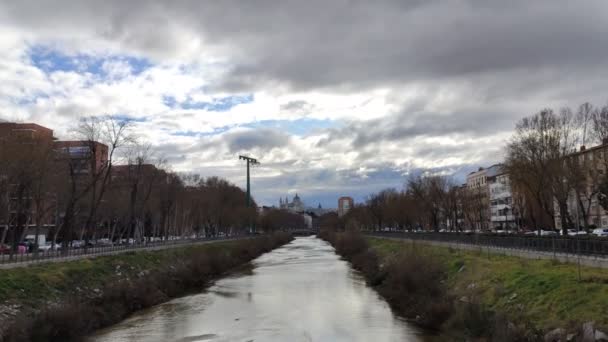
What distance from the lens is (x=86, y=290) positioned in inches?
1417

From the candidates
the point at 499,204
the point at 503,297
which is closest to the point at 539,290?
the point at 503,297

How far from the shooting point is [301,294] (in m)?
45.1

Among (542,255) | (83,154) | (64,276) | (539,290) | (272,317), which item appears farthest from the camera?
(83,154)

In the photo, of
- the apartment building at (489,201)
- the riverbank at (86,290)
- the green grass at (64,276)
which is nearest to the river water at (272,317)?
the riverbank at (86,290)

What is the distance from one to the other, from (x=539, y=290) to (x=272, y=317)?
1604 centimetres

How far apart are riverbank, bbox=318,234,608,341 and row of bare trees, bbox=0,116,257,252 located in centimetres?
3059

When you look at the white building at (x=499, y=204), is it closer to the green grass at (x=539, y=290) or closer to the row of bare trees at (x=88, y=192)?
the row of bare trees at (x=88, y=192)

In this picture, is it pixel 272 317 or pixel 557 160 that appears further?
pixel 557 160

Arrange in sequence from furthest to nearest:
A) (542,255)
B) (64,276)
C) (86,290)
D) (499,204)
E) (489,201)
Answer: (489,201) < (499,204) < (86,290) < (64,276) < (542,255)

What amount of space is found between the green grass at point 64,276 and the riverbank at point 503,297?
806 inches

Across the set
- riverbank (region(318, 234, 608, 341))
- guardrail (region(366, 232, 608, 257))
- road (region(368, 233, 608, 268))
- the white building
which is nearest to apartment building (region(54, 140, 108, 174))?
riverbank (region(318, 234, 608, 341))

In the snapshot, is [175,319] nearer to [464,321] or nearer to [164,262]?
[464,321]

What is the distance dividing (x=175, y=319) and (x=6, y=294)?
919 cm

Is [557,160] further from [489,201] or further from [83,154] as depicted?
[489,201]
